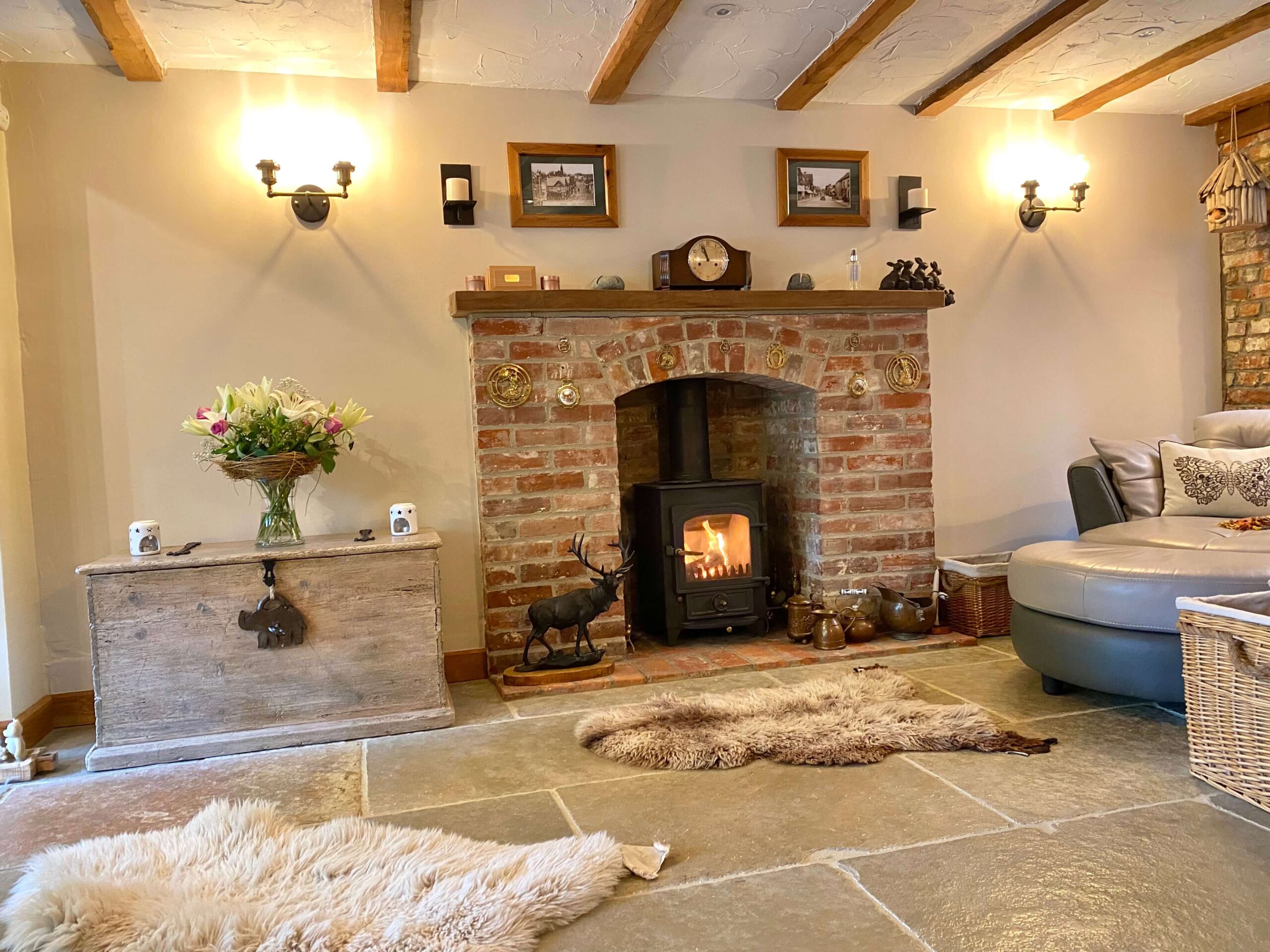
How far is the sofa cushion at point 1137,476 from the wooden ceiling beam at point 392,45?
3.22 m

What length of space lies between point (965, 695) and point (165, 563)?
2.72 meters

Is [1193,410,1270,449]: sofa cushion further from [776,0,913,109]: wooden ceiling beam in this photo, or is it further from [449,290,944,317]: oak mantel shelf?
[776,0,913,109]: wooden ceiling beam

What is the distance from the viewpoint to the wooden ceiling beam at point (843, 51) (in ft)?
10.5

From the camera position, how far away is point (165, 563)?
296 cm

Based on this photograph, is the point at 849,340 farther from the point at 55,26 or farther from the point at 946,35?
the point at 55,26

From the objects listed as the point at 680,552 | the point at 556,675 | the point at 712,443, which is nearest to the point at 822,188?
the point at 712,443

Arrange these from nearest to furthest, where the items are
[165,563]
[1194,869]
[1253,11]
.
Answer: [1194,869], [165,563], [1253,11]

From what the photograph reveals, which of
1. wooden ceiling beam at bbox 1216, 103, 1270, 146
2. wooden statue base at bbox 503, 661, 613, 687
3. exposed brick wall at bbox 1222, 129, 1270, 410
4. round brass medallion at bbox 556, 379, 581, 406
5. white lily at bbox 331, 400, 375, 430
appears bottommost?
wooden statue base at bbox 503, 661, 613, 687

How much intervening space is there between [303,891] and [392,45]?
275cm

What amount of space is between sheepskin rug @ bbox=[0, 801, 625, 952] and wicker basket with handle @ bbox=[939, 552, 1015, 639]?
2.49 meters

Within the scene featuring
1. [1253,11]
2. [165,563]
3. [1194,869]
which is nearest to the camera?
[1194,869]

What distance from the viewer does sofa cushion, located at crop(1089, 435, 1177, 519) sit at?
151 inches

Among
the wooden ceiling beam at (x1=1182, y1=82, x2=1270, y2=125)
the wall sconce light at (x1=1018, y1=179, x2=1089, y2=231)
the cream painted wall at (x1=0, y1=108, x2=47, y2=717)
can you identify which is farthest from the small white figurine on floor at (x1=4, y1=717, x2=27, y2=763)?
the wooden ceiling beam at (x1=1182, y1=82, x2=1270, y2=125)

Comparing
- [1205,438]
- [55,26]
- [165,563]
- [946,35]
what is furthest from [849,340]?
[55,26]
